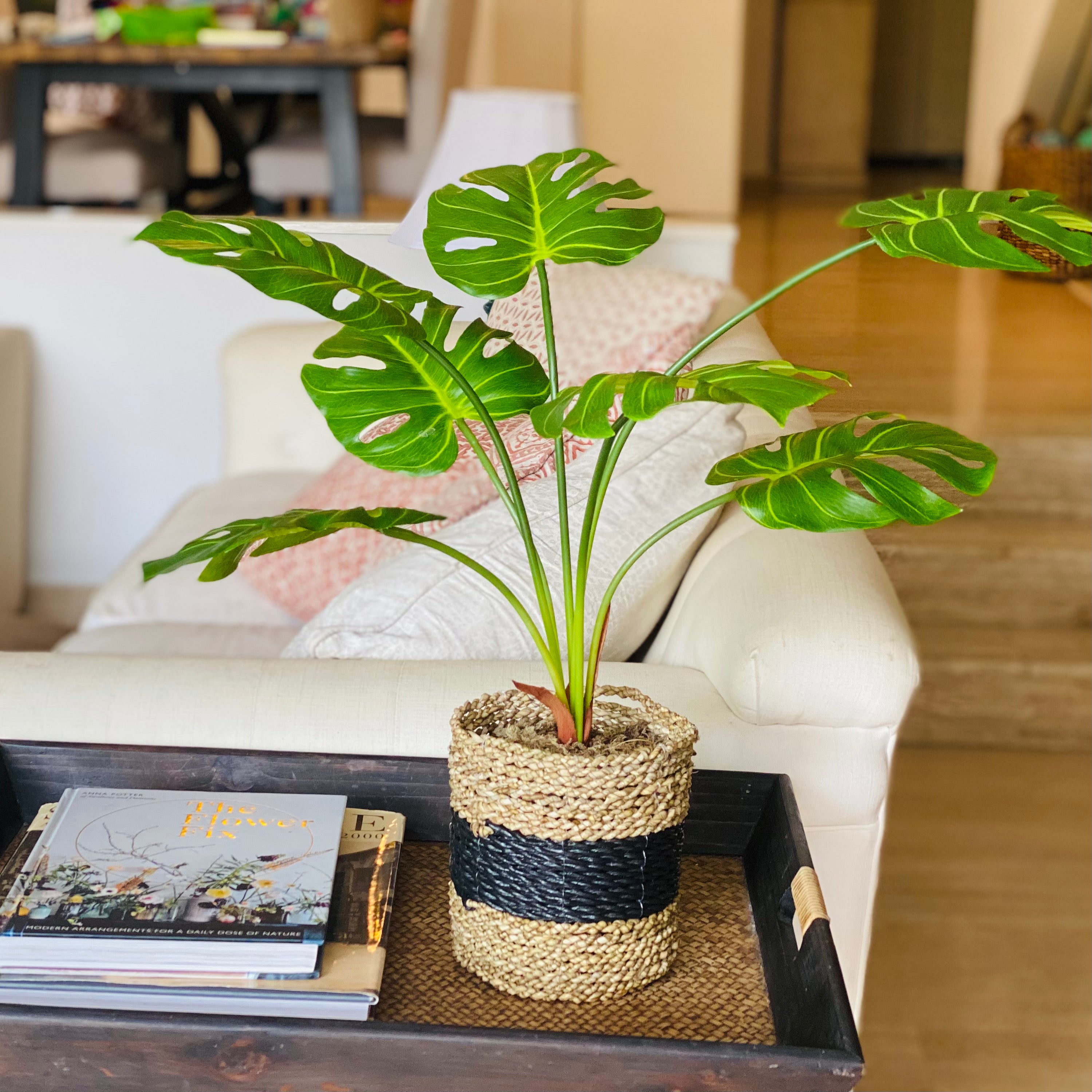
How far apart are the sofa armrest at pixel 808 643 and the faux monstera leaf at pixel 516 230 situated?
0.36m

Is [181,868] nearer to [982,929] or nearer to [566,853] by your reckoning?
[566,853]

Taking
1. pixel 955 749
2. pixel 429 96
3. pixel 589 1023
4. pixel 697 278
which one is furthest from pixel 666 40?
pixel 589 1023

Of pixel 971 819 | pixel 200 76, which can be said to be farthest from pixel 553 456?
pixel 200 76

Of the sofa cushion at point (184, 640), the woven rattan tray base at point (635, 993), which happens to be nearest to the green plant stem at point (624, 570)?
the woven rattan tray base at point (635, 993)

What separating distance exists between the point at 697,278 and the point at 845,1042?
1.02 m

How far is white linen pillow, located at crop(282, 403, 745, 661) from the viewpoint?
46.7 inches

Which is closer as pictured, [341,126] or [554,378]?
[554,378]

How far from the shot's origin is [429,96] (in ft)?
12.4

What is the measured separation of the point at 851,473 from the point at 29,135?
347 centimetres

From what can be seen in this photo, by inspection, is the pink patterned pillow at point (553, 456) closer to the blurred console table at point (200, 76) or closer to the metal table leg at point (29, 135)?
the blurred console table at point (200, 76)

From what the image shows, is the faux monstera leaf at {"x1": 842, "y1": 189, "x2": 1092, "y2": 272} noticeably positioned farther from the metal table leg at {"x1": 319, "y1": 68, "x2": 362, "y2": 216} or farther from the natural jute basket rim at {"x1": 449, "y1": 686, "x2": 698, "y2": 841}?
the metal table leg at {"x1": 319, "y1": 68, "x2": 362, "y2": 216}

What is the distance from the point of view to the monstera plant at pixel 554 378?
0.75 meters

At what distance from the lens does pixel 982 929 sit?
1.95 meters

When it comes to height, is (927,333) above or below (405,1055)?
above
